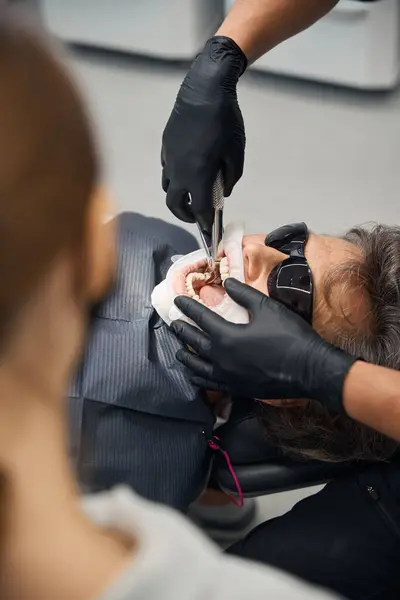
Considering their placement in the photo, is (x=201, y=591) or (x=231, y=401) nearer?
(x=201, y=591)

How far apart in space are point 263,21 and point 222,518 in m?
1.13

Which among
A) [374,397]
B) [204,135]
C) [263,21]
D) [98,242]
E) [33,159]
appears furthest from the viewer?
[263,21]

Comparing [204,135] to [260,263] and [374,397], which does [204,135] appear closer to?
[260,263]

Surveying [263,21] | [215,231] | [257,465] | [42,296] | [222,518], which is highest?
[263,21]

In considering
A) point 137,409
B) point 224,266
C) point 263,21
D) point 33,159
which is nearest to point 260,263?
point 224,266

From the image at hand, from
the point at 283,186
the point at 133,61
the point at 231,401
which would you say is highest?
the point at 133,61

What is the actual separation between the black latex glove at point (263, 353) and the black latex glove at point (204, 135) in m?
0.22

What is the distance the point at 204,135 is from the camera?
1.49 meters

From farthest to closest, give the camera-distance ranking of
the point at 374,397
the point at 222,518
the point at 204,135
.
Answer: the point at 222,518 < the point at 204,135 < the point at 374,397

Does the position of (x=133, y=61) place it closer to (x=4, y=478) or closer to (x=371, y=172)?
(x=371, y=172)

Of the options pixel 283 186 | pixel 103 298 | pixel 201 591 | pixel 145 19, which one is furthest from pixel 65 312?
pixel 145 19

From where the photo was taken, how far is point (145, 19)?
290cm

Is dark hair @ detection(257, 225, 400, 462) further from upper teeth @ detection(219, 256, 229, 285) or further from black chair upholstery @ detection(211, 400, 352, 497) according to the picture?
upper teeth @ detection(219, 256, 229, 285)

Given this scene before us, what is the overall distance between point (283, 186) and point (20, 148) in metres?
2.16
